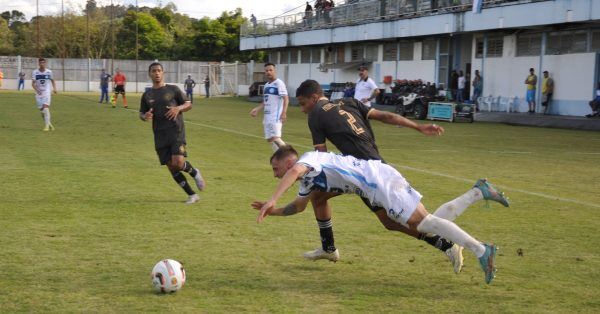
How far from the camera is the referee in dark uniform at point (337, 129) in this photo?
6.77 metres

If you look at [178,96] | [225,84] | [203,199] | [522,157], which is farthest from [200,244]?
[225,84]

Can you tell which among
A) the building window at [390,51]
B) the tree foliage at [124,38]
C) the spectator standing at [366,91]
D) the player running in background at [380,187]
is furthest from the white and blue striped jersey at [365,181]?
the tree foliage at [124,38]

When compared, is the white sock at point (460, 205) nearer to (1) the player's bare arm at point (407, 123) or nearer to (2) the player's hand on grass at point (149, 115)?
(1) the player's bare arm at point (407, 123)

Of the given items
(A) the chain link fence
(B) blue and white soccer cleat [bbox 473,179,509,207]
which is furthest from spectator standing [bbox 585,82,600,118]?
(A) the chain link fence

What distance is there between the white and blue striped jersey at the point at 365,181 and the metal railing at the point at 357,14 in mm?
29701

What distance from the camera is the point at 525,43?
36.3 m

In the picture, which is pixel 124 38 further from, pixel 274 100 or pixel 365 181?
pixel 365 181

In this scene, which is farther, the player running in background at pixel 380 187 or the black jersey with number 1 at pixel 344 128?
the black jersey with number 1 at pixel 344 128

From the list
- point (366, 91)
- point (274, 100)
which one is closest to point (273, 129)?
point (274, 100)

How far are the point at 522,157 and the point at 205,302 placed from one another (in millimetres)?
13103

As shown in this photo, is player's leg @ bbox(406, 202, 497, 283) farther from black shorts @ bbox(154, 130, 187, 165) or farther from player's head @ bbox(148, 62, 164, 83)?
player's head @ bbox(148, 62, 164, 83)

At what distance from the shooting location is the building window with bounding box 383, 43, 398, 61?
47688 mm

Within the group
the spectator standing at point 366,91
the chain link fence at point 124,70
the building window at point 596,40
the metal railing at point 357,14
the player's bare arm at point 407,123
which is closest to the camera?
the player's bare arm at point 407,123

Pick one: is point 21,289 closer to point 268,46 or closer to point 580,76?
point 580,76
